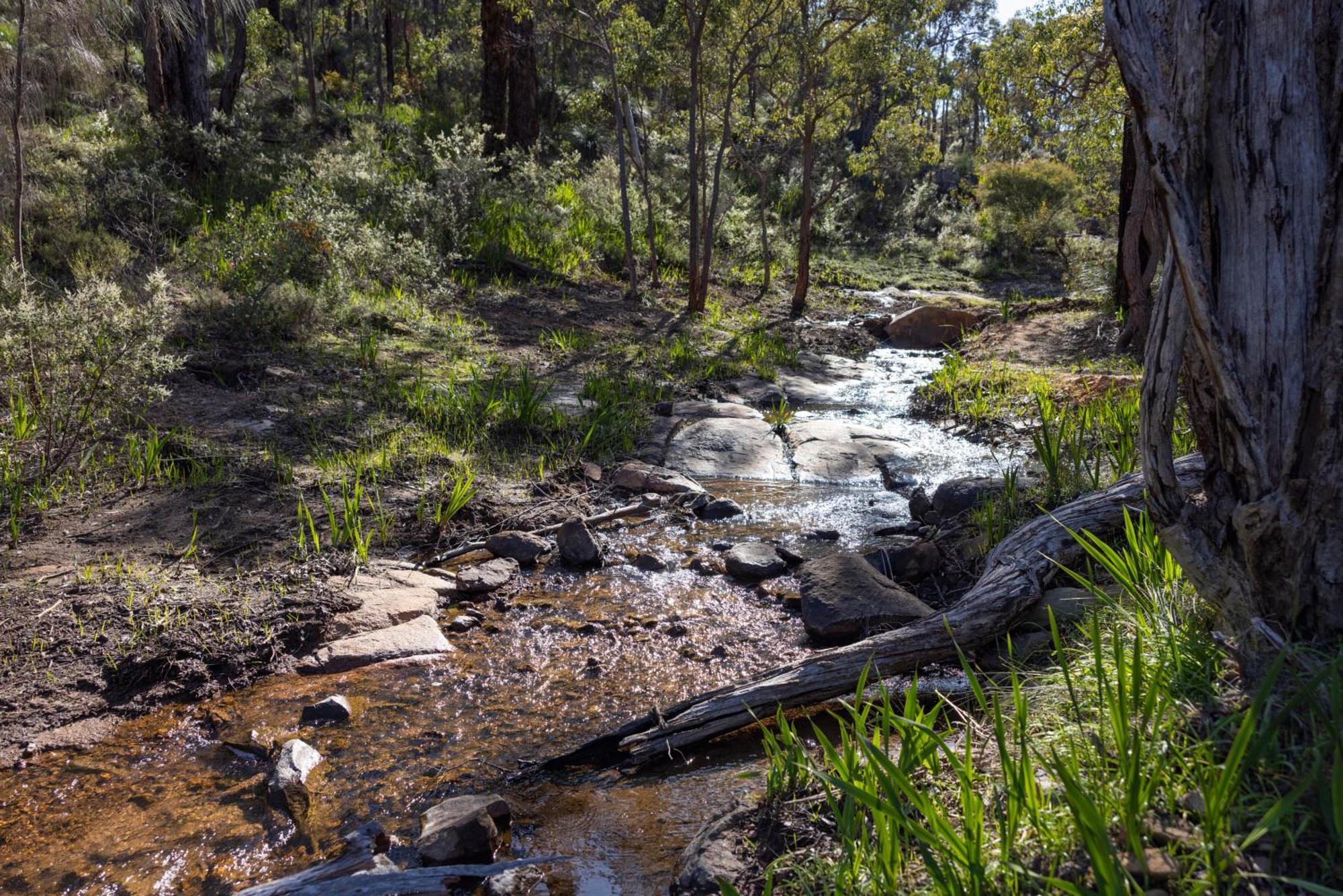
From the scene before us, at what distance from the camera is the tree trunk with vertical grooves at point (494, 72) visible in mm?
14930

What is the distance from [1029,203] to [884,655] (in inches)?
847

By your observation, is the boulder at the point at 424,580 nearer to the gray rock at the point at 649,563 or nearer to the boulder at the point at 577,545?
the boulder at the point at 577,545

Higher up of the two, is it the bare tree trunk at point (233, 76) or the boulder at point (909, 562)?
the bare tree trunk at point (233, 76)

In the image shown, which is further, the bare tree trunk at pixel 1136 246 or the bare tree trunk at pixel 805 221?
the bare tree trunk at pixel 805 221

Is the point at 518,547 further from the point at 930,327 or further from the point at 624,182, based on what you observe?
the point at 930,327

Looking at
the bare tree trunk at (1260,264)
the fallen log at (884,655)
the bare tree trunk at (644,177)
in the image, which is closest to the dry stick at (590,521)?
the fallen log at (884,655)

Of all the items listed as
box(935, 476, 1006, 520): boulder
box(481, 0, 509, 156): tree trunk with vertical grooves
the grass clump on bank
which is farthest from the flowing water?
box(481, 0, 509, 156): tree trunk with vertical grooves

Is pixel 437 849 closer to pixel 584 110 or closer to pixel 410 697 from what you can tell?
pixel 410 697

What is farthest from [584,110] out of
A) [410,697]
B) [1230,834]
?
[1230,834]

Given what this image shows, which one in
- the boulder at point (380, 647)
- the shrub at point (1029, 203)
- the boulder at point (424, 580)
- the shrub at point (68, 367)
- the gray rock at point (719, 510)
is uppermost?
the shrub at point (1029, 203)

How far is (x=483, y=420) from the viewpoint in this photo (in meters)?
6.88

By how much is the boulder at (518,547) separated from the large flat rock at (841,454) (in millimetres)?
2488

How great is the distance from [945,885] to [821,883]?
48 centimetres

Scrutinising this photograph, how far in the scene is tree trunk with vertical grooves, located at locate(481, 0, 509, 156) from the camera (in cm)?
1493
